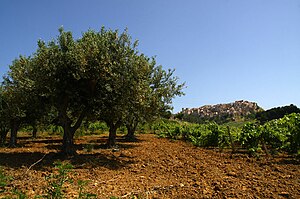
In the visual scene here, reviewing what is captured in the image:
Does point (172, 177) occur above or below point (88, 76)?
below

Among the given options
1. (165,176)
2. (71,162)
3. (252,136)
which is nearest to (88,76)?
(71,162)

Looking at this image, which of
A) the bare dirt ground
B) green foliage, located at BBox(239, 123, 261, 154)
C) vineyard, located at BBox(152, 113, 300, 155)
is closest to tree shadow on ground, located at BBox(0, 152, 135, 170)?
the bare dirt ground

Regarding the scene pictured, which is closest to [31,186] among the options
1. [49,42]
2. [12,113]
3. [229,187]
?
[229,187]

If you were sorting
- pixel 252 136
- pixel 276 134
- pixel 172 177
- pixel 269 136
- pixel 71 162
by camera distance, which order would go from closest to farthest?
pixel 172 177, pixel 71 162, pixel 276 134, pixel 269 136, pixel 252 136

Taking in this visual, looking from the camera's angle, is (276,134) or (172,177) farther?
(276,134)

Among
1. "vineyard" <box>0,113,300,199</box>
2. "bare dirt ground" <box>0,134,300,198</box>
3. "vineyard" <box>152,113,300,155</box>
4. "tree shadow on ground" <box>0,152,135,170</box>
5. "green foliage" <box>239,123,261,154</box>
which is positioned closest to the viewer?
"vineyard" <box>0,113,300,199</box>

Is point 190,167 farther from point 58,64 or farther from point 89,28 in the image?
point 89,28

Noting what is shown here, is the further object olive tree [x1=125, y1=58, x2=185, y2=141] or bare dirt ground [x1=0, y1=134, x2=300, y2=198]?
olive tree [x1=125, y1=58, x2=185, y2=141]

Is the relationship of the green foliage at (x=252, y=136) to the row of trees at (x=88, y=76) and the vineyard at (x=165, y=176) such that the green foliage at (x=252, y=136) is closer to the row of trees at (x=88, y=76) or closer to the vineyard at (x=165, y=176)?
the vineyard at (x=165, y=176)

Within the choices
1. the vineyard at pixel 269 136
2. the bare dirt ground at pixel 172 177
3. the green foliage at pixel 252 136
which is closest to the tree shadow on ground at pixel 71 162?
the bare dirt ground at pixel 172 177

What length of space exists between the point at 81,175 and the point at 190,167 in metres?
4.91

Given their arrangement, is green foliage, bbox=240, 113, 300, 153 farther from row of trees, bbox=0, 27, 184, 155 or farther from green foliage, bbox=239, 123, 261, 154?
row of trees, bbox=0, 27, 184, 155

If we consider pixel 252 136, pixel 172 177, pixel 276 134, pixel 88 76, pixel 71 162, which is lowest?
pixel 172 177

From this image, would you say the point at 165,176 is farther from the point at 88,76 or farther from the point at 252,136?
the point at 252,136
